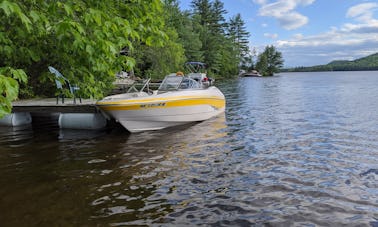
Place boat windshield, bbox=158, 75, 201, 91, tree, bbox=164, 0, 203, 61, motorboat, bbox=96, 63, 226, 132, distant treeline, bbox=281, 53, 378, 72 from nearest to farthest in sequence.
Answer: motorboat, bbox=96, 63, 226, 132, boat windshield, bbox=158, 75, 201, 91, tree, bbox=164, 0, 203, 61, distant treeline, bbox=281, 53, 378, 72

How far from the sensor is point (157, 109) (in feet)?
35.4

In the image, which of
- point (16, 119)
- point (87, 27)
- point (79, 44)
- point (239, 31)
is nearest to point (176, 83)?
point (16, 119)

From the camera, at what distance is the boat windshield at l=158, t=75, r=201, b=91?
11992 mm

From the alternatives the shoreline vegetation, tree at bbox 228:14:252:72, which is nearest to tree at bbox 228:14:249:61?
tree at bbox 228:14:252:72

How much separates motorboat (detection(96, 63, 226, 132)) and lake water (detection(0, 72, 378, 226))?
0.47m

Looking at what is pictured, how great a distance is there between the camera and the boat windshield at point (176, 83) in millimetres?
11992

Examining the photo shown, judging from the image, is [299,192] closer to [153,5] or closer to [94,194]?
[94,194]

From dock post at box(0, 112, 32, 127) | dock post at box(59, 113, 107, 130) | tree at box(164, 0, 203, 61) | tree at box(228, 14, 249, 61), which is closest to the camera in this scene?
dock post at box(59, 113, 107, 130)

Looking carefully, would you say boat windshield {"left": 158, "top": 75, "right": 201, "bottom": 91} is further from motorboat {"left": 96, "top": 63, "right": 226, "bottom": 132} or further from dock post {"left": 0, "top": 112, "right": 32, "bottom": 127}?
dock post {"left": 0, "top": 112, "right": 32, "bottom": 127}

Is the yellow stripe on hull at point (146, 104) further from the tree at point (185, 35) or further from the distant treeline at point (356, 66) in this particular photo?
the distant treeline at point (356, 66)

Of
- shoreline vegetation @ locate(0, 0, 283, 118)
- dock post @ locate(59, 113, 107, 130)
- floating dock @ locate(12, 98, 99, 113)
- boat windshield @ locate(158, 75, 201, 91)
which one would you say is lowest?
dock post @ locate(59, 113, 107, 130)

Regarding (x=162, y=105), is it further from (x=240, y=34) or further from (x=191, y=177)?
→ (x=240, y=34)

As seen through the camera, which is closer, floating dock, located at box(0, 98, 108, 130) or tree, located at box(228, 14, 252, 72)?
floating dock, located at box(0, 98, 108, 130)

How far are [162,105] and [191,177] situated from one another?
188 inches
